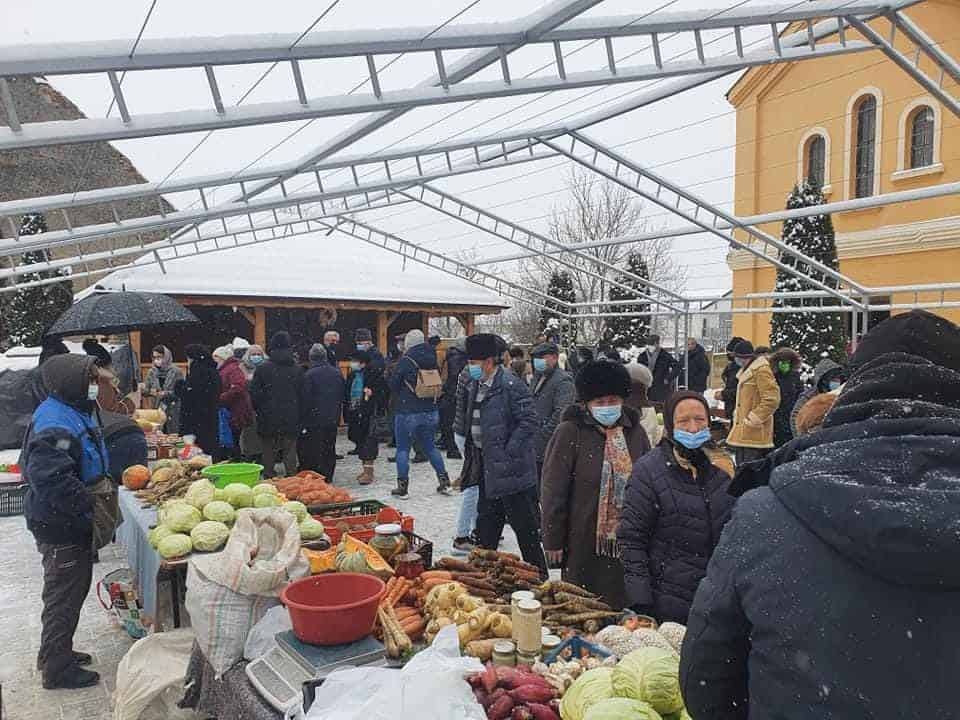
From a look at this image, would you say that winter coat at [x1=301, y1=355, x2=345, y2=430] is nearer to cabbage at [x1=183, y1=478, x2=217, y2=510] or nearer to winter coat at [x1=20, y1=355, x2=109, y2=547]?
cabbage at [x1=183, y1=478, x2=217, y2=510]

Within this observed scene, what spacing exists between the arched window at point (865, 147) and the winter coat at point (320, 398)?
1424 cm

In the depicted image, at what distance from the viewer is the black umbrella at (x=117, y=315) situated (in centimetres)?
776

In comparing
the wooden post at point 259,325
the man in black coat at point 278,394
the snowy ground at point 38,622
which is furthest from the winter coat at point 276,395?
the wooden post at point 259,325

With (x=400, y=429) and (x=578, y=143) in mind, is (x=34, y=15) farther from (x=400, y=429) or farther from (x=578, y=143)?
(x=578, y=143)

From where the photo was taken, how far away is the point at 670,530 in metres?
3.23

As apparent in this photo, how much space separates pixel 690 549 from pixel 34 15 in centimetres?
383

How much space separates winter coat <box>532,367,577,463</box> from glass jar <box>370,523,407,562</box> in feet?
9.88

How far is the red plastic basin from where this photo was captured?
2.74m

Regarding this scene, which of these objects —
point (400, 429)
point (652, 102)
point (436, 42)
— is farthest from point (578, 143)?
point (436, 42)

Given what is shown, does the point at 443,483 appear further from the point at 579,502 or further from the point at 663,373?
the point at 663,373

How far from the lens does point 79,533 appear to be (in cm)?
413

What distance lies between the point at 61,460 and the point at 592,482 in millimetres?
3120

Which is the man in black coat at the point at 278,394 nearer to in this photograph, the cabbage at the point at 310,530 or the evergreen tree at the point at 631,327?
Result: the cabbage at the point at 310,530

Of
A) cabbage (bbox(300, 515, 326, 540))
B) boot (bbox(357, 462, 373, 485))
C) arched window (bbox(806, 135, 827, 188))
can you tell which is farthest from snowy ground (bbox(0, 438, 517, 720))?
arched window (bbox(806, 135, 827, 188))
